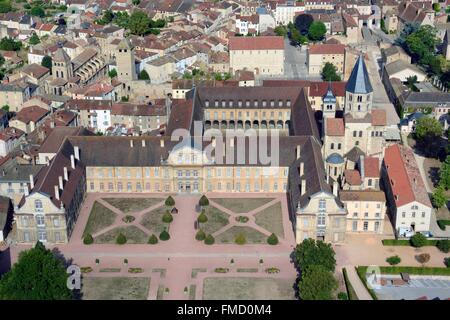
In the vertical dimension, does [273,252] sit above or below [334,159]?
below

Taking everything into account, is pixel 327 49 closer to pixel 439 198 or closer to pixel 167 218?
pixel 439 198

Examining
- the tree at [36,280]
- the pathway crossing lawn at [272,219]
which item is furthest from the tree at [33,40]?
the tree at [36,280]

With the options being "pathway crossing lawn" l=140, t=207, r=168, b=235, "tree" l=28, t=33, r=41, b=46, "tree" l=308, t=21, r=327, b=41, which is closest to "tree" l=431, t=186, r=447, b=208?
"pathway crossing lawn" l=140, t=207, r=168, b=235

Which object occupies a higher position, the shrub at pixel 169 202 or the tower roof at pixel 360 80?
the tower roof at pixel 360 80

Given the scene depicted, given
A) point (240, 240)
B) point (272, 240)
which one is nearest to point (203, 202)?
point (240, 240)

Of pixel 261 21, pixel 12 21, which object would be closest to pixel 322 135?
pixel 261 21

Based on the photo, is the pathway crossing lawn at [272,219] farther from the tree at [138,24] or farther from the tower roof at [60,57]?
the tree at [138,24]

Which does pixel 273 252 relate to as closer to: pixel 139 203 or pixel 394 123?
pixel 139 203
